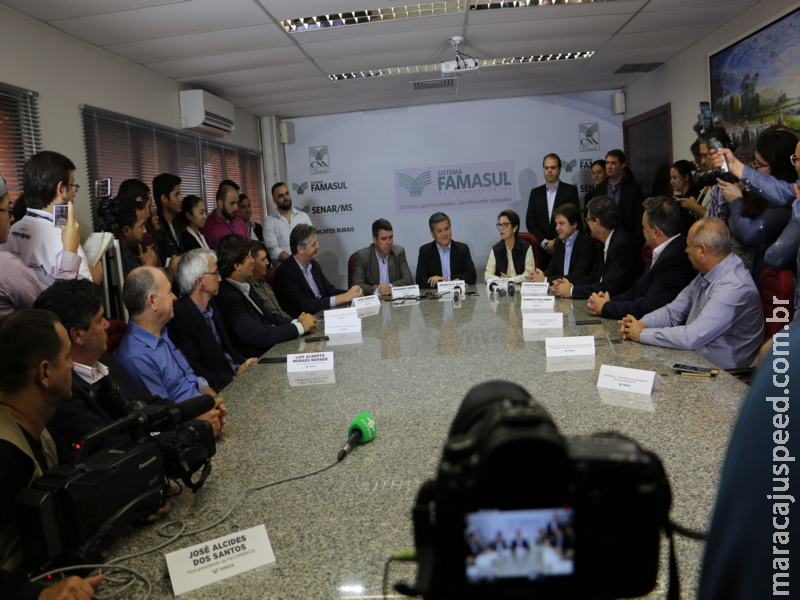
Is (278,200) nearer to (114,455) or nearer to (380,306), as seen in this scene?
(380,306)

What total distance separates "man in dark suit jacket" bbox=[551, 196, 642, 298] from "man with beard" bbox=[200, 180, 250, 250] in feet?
10.4

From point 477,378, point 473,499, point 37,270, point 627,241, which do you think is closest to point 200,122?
point 37,270

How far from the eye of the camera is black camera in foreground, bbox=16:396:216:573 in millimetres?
1063

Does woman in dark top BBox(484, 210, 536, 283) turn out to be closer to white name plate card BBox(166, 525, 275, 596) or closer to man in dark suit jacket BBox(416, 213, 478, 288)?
man in dark suit jacket BBox(416, 213, 478, 288)

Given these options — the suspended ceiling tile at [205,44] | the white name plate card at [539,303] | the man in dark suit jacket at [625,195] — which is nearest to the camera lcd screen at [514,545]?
the white name plate card at [539,303]

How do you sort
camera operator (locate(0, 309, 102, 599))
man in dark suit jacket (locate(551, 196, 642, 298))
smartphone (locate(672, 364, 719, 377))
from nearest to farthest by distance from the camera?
1. camera operator (locate(0, 309, 102, 599))
2. smartphone (locate(672, 364, 719, 377))
3. man in dark suit jacket (locate(551, 196, 642, 298))

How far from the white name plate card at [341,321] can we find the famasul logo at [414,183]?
498cm

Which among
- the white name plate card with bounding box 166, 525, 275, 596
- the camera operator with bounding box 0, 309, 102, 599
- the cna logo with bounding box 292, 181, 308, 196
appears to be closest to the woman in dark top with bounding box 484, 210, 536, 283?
the cna logo with bounding box 292, 181, 308, 196

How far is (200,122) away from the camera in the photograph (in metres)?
5.37

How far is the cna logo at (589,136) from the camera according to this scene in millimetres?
7836

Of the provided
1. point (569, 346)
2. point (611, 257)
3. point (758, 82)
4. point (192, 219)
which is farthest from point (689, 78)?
point (192, 219)

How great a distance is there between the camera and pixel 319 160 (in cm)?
813

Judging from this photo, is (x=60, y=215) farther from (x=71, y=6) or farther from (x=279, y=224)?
(x=279, y=224)

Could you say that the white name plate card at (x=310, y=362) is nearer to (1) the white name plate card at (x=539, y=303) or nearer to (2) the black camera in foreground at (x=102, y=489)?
(2) the black camera in foreground at (x=102, y=489)
